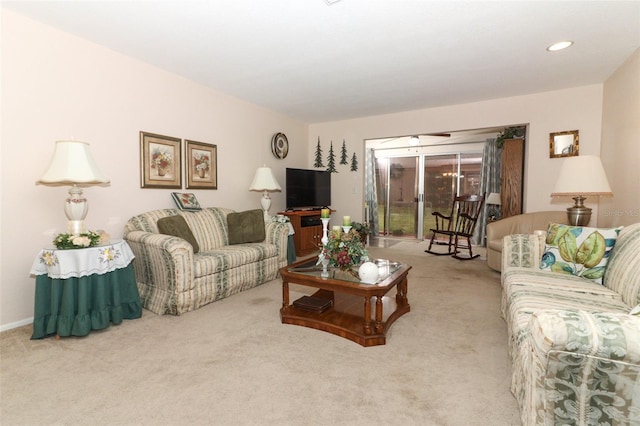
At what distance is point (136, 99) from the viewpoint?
10.7 feet

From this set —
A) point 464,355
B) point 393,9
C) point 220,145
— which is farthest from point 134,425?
point 220,145

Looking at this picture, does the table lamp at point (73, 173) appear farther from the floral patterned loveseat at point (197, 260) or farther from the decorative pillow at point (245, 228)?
the decorative pillow at point (245, 228)

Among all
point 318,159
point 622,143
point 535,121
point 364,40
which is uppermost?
point 364,40

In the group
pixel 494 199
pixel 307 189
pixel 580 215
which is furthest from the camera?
pixel 494 199

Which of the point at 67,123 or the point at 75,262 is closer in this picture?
the point at 75,262

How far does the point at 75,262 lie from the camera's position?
2.21m

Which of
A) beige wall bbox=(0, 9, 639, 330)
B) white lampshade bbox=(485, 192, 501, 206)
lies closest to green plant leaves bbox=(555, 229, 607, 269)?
beige wall bbox=(0, 9, 639, 330)

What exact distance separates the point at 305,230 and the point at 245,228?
1522 millimetres

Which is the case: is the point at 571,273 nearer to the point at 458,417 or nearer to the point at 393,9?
the point at 458,417

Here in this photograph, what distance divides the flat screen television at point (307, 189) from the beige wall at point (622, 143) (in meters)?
3.94

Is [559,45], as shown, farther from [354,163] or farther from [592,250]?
[354,163]

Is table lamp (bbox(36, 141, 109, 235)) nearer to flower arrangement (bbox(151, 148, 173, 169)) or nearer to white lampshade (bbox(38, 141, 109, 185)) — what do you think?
white lampshade (bbox(38, 141, 109, 185))

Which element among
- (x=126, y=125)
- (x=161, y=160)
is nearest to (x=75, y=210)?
(x=126, y=125)

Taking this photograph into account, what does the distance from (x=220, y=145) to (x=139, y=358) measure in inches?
118
